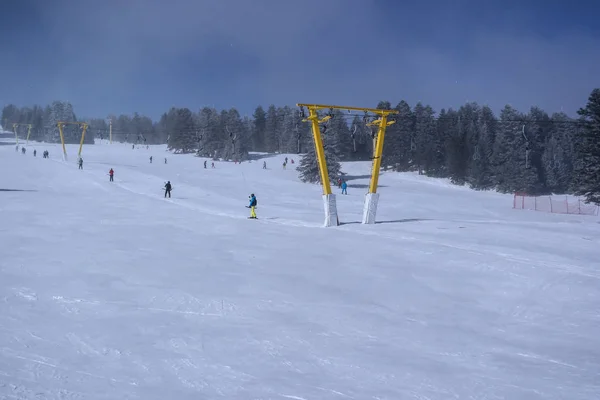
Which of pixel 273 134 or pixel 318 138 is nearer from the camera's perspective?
pixel 318 138

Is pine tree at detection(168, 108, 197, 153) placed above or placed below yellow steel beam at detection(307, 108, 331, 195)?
above

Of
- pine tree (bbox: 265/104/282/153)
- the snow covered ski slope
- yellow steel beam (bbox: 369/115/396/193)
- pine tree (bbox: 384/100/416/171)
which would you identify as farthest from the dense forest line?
the snow covered ski slope

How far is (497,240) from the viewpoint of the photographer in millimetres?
16656

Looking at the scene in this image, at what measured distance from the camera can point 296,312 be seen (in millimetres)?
8773

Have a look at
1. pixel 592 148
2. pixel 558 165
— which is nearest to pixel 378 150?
pixel 592 148

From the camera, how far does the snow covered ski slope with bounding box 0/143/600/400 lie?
5953 millimetres

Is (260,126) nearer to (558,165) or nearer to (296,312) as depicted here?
(558,165)

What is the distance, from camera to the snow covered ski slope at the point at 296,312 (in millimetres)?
5953

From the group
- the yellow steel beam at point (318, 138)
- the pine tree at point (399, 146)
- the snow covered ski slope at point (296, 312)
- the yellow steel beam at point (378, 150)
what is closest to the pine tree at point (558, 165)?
the pine tree at point (399, 146)

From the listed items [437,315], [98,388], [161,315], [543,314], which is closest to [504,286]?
[543,314]

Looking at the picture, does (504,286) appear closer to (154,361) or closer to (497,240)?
(497,240)

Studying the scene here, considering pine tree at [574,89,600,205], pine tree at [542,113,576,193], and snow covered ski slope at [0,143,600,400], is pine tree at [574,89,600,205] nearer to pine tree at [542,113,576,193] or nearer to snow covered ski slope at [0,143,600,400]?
snow covered ski slope at [0,143,600,400]

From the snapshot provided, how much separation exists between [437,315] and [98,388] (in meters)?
6.10

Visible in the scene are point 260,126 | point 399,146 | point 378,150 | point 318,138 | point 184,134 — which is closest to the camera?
point 318,138
